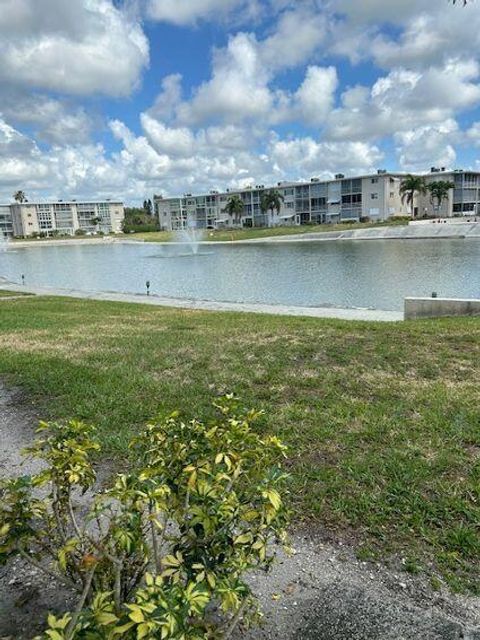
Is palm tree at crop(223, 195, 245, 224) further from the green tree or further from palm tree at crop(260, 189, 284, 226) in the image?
the green tree

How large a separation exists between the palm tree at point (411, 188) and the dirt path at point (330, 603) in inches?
3862

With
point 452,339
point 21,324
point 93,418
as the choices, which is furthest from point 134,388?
point 21,324

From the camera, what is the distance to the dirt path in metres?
2.67

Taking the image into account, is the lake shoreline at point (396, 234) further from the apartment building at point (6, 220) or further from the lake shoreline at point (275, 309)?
the apartment building at point (6, 220)

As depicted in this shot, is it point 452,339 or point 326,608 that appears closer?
point 326,608

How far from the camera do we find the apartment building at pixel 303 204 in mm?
97625

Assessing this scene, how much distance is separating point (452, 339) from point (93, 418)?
6.22 metres

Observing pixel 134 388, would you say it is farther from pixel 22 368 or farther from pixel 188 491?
pixel 188 491

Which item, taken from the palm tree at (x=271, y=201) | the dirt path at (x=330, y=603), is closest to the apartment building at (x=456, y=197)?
the palm tree at (x=271, y=201)

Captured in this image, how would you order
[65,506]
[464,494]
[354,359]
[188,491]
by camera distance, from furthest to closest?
[354,359] → [464,494] → [65,506] → [188,491]

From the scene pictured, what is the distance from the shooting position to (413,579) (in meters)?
3.06

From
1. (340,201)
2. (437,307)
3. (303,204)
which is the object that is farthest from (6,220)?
(437,307)

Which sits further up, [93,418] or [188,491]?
[188,491]

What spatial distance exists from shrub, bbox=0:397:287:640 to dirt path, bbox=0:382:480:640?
386 millimetres
